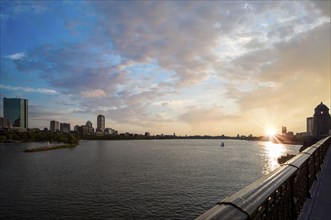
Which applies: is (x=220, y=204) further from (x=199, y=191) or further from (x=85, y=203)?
(x=199, y=191)

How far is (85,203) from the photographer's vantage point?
34.9 metres

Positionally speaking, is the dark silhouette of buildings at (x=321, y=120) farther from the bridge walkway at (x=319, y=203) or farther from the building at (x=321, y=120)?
the bridge walkway at (x=319, y=203)

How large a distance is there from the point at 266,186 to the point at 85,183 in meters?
47.7

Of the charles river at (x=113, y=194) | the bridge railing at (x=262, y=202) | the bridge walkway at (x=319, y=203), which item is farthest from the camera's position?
the charles river at (x=113, y=194)

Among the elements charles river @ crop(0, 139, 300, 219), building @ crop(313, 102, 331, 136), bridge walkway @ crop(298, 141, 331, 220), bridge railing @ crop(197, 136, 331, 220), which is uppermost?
building @ crop(313, 102, 331, 136)

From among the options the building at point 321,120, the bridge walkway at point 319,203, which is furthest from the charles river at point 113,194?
the building at point 321,120

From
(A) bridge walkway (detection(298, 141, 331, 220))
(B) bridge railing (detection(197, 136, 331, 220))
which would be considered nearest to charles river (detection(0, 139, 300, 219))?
(A) bridge walkway (detection(298, 141, 331, 220))

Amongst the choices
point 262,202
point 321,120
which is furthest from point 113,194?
point 321,120

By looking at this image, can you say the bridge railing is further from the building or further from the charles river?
the building

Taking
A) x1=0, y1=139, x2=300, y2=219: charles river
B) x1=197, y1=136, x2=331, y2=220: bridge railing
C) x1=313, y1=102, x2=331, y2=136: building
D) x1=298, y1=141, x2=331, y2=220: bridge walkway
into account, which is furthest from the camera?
x1=313, y1=102, x2=331, y2=136: building

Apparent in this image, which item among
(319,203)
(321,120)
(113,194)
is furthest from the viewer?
(321,120)

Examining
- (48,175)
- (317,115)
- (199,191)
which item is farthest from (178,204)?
(317,115)

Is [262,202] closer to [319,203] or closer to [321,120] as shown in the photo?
[319,203]

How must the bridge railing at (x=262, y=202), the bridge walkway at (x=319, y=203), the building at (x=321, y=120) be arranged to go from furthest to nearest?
the building at (x=321, y=120) → the bridge walkway at (x=319, y=203) → the bridge railing at (x=262, y=202)
